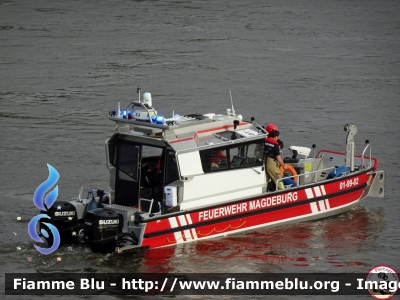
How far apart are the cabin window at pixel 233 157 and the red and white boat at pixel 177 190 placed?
0.06ft

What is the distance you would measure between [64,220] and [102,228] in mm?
967

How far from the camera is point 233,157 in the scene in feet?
52.3

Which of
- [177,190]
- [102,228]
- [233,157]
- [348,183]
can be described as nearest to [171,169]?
[177,190]

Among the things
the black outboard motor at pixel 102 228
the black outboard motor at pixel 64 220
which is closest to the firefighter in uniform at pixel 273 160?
the black outboard motor at pixel 102 228

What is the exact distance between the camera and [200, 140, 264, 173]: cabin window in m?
15.6

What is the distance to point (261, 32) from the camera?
137ft

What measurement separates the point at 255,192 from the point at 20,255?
4285 mm

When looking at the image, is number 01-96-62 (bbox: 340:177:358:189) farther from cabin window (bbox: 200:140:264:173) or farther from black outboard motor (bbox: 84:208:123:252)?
black outboard motor (bbox: 84:208:123:252)

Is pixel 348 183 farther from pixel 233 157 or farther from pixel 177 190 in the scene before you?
pixel 177 190

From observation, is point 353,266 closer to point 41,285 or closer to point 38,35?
point 41,285

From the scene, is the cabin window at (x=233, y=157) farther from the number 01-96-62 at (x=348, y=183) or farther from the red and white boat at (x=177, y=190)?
the number 01-96-62 at (x=348, y=183)

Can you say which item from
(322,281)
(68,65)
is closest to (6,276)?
(322,281)

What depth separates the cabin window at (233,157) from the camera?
51.3 feet

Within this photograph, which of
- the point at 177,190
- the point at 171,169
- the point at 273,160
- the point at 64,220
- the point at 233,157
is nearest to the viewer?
the point at 64,220
